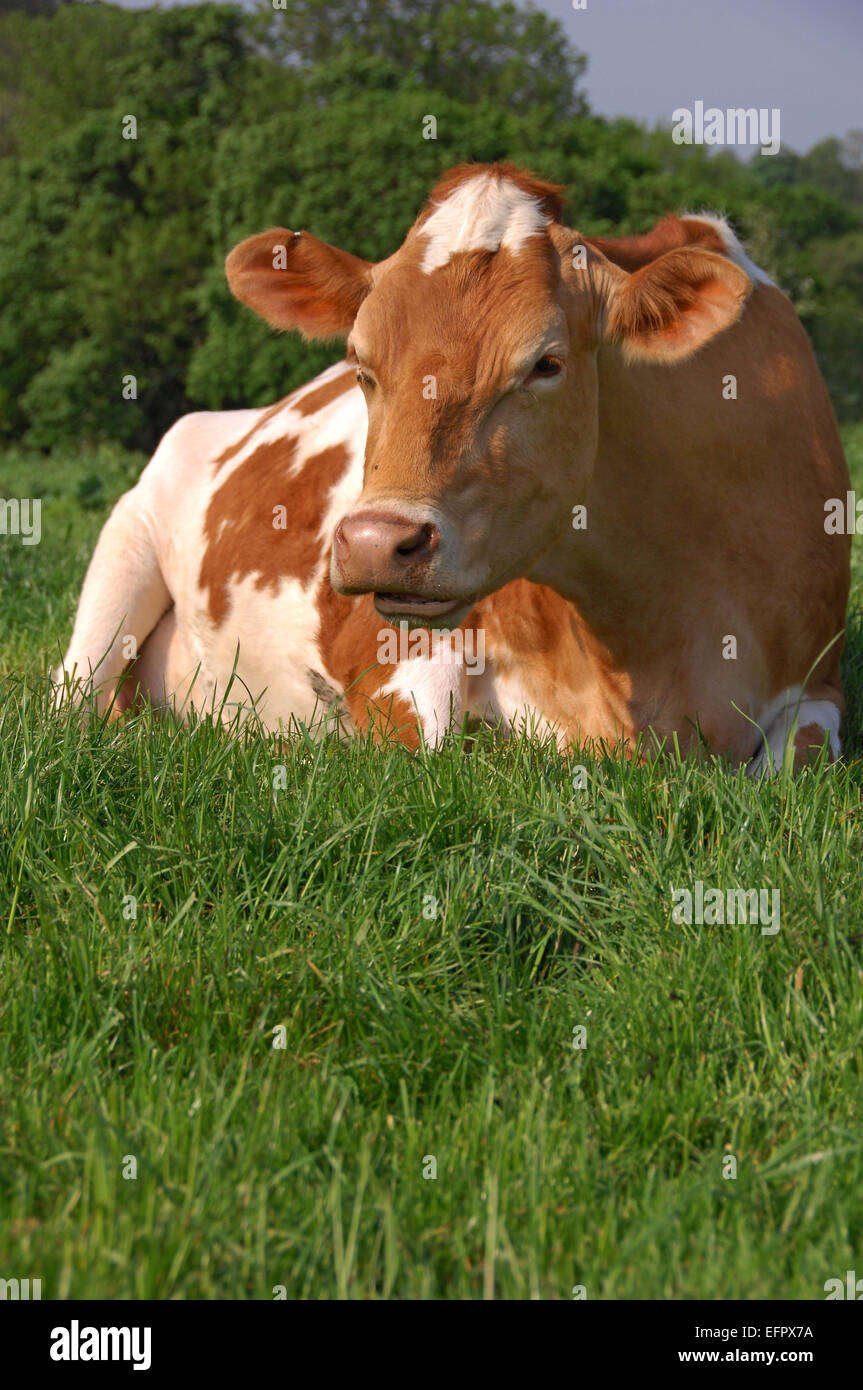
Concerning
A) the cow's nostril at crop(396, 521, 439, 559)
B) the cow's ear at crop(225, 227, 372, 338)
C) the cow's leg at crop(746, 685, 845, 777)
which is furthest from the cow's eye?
the cow's leg at crop(746, 685, 845, 777)

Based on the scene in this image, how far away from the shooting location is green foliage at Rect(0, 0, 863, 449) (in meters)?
33.9

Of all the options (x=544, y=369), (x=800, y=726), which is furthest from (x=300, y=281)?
(x=800, y=726)

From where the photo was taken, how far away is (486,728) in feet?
14.4

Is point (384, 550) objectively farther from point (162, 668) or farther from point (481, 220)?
point (162, 668)

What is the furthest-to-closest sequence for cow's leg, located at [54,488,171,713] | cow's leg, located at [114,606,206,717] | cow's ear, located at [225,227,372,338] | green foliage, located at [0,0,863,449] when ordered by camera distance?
1. green foliage, located at [0,0,863,449]
2. cow's leg, located at [114,606,206,717]
3. cow's leg, located at [54,488,171,713]
4. cow's ear, located at [225,227,372,338]

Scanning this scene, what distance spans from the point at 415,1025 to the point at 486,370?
1.69 metres

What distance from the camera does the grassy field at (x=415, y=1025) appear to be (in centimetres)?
199

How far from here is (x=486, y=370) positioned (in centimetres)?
347

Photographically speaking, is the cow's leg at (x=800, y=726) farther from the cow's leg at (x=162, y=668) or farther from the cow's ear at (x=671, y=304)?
the cow's leg at (x=162, y=668)

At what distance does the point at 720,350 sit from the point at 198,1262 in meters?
3.37

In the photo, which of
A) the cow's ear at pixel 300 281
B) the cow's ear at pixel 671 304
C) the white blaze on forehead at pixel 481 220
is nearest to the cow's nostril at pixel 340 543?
the white blaze on forehead at pixel 481 220

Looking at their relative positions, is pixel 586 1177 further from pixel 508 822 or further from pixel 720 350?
pixel 720 350

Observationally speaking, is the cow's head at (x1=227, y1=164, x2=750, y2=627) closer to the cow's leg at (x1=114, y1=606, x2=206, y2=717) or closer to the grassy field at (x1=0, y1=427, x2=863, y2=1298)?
the grassy field at (x1=0, y1=427, x2=863, y2=1298)

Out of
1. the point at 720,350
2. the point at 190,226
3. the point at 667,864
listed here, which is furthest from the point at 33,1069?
the point at 190,226
